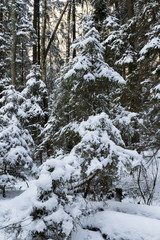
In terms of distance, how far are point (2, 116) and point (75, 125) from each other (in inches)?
78.0

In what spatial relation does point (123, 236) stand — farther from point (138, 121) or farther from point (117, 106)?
point (117, 106)

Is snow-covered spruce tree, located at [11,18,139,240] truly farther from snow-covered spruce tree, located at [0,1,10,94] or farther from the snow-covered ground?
snow-covered spruce tree, located at [0,1,10,94]

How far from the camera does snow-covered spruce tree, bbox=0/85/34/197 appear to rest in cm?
564

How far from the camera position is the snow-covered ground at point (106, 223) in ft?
12.5

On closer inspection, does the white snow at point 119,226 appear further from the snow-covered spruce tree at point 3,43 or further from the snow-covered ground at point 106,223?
the snow-covered spruce tree at point 3,43

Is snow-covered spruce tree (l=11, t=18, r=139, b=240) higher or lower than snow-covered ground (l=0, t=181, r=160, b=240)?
higher

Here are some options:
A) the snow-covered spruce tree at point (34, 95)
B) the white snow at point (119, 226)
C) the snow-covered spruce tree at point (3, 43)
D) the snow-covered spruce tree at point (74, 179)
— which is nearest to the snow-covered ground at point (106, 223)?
the white snow at point (119, 226)

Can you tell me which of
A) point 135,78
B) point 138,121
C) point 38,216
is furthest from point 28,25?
point 38,216

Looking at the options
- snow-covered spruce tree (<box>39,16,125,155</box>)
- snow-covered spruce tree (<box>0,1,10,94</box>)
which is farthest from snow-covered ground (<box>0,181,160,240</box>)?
snow-covered spruce tree (<box>0,1,10,94</box>)

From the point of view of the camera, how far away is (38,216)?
3.70m

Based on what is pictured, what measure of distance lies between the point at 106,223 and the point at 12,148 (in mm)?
2927

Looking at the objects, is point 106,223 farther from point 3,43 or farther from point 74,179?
point 3,43

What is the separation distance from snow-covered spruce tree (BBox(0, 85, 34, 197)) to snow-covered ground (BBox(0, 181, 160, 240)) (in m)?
1.23

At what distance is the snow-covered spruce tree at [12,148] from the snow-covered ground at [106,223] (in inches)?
48.4
